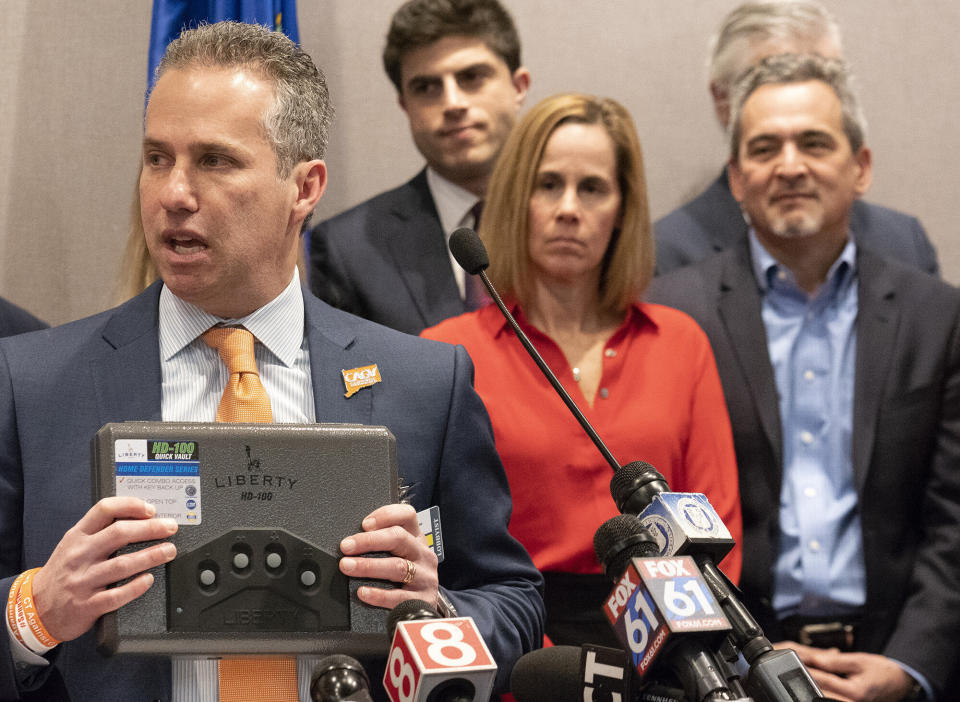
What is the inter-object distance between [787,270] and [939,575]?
0.89m

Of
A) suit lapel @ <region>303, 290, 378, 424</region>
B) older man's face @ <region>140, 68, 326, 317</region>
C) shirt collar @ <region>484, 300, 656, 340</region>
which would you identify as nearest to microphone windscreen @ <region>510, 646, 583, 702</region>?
suit lapel @ <region>303, 290, 378, 424</region>

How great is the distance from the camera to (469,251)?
5.92 ft

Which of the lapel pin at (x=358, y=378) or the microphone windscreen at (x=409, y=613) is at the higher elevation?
the lapel pin at (x=358, y=378)

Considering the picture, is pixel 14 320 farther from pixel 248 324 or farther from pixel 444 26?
pixel 444 26

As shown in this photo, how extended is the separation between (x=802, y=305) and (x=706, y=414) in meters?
0.57

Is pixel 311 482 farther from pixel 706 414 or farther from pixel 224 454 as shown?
pixel 706 414

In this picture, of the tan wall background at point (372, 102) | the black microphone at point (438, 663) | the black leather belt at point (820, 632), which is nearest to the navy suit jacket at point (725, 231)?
the tan wall background at point (372, 102)

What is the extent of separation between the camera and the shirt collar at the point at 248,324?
1867mm

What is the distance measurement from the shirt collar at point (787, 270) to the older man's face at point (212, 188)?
1.76 m

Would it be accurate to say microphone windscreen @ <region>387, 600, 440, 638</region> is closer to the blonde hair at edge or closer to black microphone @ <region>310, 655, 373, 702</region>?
black microphone @ <region>310, 655, 373, 702</region>

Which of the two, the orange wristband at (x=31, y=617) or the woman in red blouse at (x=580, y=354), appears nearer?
the orange wristband at (x=31, y=617)

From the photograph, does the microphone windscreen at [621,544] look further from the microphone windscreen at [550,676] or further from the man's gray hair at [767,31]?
the man's gray hair at [767,31]

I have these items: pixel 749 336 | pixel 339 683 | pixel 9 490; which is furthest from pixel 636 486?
pixel 749 336

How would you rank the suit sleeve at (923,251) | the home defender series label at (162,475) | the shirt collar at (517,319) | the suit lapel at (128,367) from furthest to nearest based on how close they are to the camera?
1. the suit sleeve at (923,251)
2. the shirt collar at (517,319)
3. the suit lapel at (128,367)
4. the home defender series label at (162,475)
